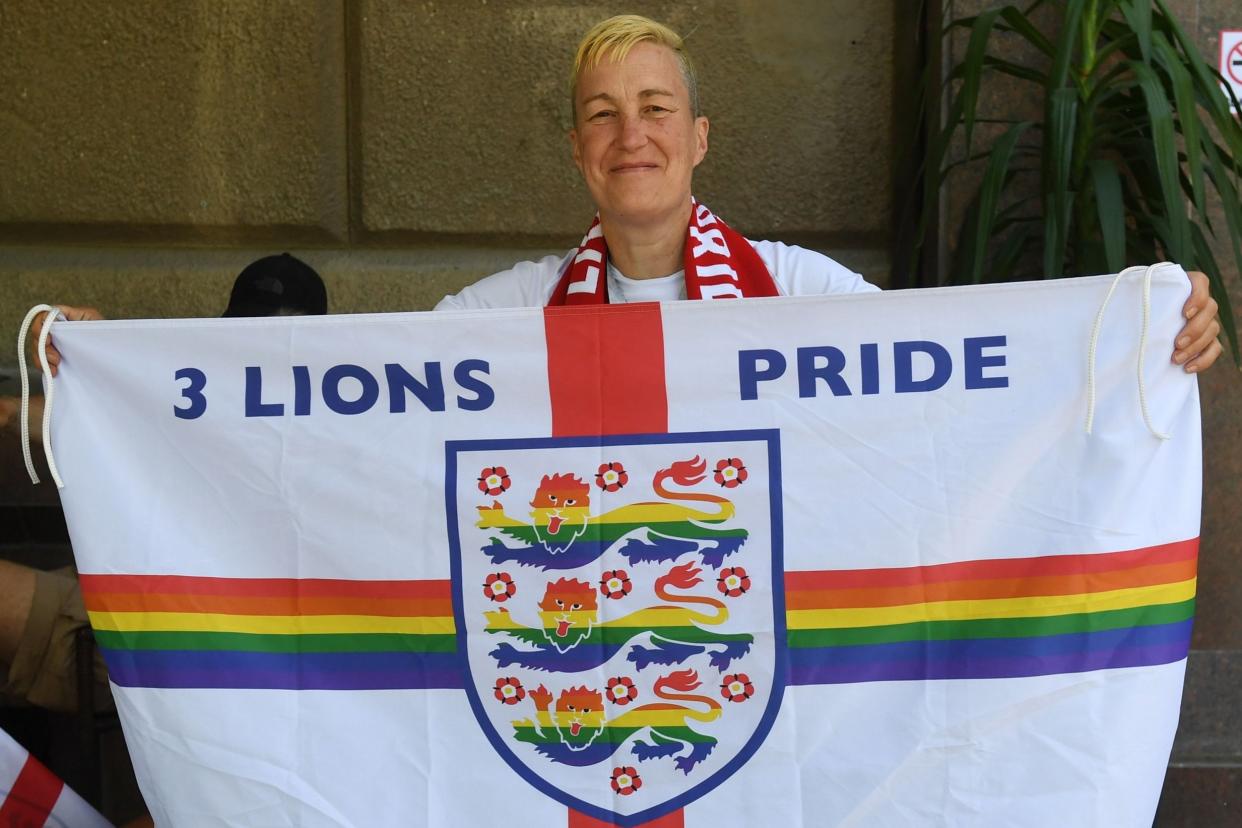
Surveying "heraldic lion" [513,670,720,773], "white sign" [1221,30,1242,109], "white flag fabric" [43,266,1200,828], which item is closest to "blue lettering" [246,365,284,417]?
"white flag fabric" [43,266,1200,828]

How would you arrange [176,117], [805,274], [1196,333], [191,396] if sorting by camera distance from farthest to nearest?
[176,117] < [805,274] < [191,396] < [1196,333]

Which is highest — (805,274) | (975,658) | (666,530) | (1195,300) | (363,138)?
(363,138)

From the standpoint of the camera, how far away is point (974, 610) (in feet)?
6.66

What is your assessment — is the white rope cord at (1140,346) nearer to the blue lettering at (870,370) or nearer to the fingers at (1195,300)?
the fingers at (1195,300)

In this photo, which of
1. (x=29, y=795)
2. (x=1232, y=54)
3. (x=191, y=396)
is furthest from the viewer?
(x=1232, y=54)

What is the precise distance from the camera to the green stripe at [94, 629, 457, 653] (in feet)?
6.79

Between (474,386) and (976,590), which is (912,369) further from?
(474,386)

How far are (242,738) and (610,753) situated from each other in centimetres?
58

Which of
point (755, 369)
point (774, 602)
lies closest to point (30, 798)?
point (774, 602)

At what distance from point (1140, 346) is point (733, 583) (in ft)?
2.35

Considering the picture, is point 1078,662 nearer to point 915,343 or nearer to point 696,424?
point 915,343

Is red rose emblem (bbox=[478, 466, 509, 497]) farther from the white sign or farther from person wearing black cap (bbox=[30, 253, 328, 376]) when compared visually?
the white sign

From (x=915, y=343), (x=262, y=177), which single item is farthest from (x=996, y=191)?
(x=262, y=177)

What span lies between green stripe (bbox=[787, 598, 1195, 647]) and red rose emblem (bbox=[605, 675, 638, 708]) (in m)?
0.25
